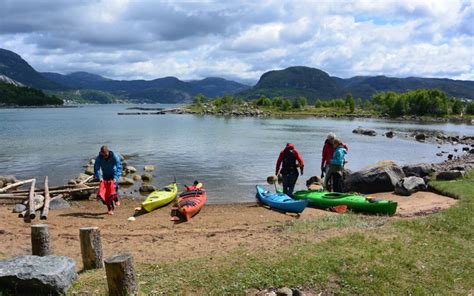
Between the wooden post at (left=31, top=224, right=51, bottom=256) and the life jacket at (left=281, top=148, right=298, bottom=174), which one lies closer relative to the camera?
the wooden post at (left=31, top=224, right=51, bottom=256)

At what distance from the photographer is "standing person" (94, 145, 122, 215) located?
18.9 m

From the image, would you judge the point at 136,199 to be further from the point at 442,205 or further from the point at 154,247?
the point at 442,205

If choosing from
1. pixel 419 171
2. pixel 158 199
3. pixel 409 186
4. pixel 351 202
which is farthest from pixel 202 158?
pixel 351 202

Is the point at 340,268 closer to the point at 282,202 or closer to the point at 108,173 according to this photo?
the point at 282,202

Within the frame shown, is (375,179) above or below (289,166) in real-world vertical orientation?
below

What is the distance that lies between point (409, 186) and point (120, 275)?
1915cm

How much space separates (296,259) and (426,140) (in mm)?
64098

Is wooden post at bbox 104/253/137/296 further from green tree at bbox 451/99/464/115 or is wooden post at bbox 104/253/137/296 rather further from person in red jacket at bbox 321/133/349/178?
green tree at bbox 451/99/464/115

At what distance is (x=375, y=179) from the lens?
24.9 m

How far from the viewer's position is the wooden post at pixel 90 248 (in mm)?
10875

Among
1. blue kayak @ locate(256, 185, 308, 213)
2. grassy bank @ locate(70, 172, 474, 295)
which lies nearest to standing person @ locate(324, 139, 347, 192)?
blue kayak @ locate(256, 185, 308, 213)

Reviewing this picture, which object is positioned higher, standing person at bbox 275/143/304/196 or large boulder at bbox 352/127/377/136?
standing person at bbox 275/143/304/196

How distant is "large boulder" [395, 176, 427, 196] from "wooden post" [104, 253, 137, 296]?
728 inches

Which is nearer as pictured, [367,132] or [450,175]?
[450,175]
